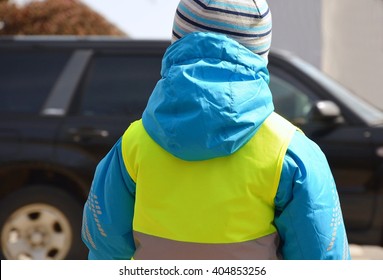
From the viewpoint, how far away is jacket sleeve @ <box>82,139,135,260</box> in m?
1.82

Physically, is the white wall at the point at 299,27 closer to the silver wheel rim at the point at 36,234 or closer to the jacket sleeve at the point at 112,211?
the silver wheel rim at the point at 36,234

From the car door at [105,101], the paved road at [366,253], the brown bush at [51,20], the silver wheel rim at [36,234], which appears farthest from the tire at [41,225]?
the brown bush at [51,20]

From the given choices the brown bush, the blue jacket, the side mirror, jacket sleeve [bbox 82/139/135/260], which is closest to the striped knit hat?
the blue jacket

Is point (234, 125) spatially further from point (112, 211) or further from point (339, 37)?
point (339, 37)

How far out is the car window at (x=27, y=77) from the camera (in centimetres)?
545

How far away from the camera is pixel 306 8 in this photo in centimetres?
1216

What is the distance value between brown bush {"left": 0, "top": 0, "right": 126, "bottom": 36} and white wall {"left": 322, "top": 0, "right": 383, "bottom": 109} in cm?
540

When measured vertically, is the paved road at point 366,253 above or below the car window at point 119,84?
below

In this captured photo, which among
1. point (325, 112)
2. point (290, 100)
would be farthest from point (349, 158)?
point (290, 100)

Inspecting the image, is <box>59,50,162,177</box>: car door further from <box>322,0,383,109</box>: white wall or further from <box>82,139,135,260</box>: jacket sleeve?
<box>322,0,383,109</box>: white wall

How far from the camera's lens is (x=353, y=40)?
40.1 ft

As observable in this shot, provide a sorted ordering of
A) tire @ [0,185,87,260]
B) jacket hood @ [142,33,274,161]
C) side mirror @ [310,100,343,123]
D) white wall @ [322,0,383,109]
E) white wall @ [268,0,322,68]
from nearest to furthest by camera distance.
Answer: jacket hood @ [142,33,274,161] → side mirror @ [310,100,343,123] → tire @ [0,185,87,260] → white wall @ [268,0,322,68] → white wall @ [322,0,383,109]

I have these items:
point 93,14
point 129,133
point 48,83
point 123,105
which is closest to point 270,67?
point 123,105
